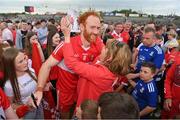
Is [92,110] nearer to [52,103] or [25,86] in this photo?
[25,86]

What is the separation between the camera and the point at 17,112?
326cm

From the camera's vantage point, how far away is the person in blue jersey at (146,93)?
14.0 ft

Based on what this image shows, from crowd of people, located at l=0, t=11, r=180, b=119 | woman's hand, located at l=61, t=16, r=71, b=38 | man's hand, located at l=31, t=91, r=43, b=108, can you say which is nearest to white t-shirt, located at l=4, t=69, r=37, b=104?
crowd of people, located at l=0, t=11, r=180, b=119

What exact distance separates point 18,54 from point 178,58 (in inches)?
96.3

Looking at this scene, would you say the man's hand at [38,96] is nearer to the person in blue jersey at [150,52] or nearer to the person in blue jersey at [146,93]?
the person in blue jersey at [146,93]

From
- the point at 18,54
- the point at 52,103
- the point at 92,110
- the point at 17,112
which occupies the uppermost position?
the point at 18,54

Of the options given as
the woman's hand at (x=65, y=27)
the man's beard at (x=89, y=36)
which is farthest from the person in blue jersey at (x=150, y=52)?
the woman's hand at (x=65, y=27)

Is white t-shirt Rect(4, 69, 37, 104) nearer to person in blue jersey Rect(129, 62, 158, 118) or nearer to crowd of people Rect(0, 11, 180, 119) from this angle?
crowd of people Rect(0, 11, 180, 119)

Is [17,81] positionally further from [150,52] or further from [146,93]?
[150,52]

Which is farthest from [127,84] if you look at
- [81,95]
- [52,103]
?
[81,95]

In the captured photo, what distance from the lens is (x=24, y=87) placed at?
355cm

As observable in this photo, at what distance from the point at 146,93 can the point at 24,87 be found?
5.64ft

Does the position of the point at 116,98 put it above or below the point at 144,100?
above

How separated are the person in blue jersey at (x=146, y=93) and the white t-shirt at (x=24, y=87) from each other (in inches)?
59.9
